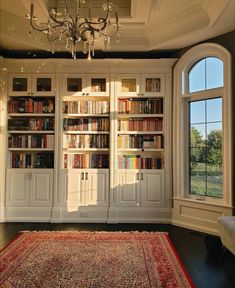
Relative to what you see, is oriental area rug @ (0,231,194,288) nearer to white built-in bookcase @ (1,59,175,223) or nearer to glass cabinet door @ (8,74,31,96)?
white built-in bookcase @ (1,59,175,223)

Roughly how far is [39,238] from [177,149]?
2.58 metres

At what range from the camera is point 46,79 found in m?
4.57

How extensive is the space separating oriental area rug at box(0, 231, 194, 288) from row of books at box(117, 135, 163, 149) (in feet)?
4.92

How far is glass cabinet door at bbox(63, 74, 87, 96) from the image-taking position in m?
4.51

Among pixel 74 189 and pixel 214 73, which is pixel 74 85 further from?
pixel 214 73

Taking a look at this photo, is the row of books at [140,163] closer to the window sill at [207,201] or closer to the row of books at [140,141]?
the row of books at [140,141]

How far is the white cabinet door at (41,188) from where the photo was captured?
445cm

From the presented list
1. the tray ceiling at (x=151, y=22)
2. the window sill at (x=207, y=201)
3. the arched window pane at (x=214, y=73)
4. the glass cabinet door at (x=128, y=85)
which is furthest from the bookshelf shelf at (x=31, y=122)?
the arched window pane at (x=214, y=73)

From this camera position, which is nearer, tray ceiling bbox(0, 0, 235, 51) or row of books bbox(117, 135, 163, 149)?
tray ceiling bbox(0, 0, 235, 51)

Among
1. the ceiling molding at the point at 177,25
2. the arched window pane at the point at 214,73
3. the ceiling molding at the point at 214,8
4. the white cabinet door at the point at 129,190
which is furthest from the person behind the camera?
the white cabinet door at the point at 129,190

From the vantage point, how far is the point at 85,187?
4430 millimetres

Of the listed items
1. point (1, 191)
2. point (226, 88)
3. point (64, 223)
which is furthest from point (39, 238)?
point (226, 88)

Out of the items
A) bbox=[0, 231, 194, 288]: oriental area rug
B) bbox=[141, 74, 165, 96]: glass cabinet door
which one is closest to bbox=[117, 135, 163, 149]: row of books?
bbox=[141, 74, 165, 96]: glass cabinet door

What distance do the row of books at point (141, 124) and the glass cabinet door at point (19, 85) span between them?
1781 millimetres
